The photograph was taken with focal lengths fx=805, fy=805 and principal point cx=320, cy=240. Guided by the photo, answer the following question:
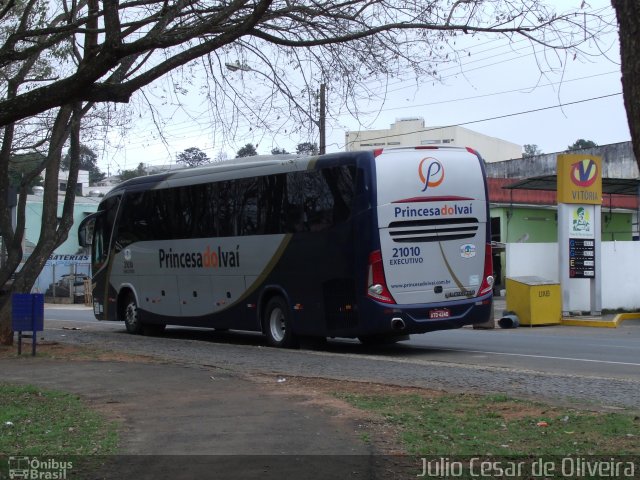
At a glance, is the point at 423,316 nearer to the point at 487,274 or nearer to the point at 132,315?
the point at 487,274

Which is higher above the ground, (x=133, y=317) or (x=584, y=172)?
(x=584, y=172)

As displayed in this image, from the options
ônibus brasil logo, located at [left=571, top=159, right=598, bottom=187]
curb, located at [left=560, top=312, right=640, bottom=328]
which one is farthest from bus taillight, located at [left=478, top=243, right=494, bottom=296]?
ônibus brasil logo, located at [left=571, top=159, right=598, bottom=187]

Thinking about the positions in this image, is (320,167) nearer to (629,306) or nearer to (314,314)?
(314,314)

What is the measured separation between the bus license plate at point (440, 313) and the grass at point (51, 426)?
6.86m

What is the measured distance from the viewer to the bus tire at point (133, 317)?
20.3 meters

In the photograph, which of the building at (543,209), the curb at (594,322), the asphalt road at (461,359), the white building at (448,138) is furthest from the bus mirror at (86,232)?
the building at (543,209)

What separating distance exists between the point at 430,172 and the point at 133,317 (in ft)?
31.1

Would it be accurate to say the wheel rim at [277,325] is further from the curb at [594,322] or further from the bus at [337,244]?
the curb at [594,322]

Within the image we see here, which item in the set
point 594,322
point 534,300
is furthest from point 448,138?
point 594,322

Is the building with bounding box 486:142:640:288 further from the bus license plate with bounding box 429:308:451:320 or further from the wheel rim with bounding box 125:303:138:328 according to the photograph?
the bus license plate with bounding box 429:308:451:320

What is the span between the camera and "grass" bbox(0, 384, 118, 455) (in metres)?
6.98

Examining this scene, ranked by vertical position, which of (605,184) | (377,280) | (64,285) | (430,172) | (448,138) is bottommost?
(64,285)

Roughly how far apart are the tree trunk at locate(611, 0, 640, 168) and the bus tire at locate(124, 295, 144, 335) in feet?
54.8

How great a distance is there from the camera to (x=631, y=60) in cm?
492
